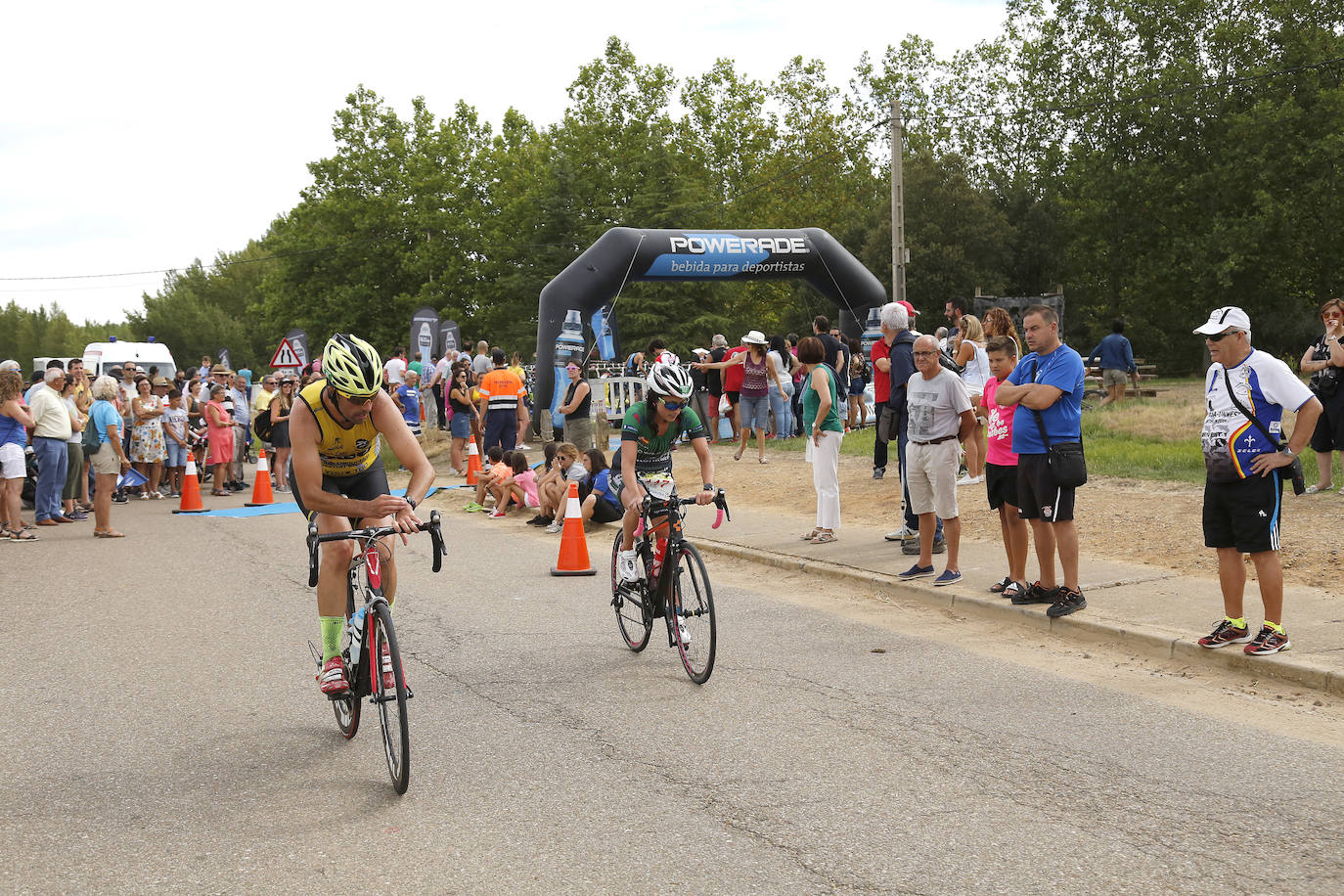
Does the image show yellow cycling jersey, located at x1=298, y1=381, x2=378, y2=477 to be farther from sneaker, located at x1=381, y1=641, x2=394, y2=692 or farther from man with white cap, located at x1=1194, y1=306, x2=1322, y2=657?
man with white cap, located at x1=1194, y1=306, x2=1322, y2=657

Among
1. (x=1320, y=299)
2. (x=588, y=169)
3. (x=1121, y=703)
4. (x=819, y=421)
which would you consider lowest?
(x=1121, y=703)

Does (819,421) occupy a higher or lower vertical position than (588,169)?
lower

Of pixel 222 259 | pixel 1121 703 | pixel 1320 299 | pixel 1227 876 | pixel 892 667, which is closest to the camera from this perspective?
pixel 1227 876

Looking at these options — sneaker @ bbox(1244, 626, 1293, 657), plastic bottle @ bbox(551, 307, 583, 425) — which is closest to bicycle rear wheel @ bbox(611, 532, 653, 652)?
sneaker @ bbox(1244, 626, 1293, 657)

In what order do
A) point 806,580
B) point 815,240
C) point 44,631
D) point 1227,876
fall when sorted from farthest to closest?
1. point 815,240
2. point 806,580
3. point 44,631
4. point 1227,876

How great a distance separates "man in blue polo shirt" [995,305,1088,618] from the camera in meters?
7.89

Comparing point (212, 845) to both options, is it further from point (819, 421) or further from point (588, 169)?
point (588, 169)

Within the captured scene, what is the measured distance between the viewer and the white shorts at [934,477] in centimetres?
923

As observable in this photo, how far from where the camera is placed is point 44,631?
346 inches

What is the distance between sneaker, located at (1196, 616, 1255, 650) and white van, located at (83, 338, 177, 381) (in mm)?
28618

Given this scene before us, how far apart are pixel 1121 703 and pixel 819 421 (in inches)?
211

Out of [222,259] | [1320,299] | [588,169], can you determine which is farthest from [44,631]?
[222,259]

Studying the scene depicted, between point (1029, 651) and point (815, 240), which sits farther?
point (815, 240)

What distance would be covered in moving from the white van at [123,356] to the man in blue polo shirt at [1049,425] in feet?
89.0
